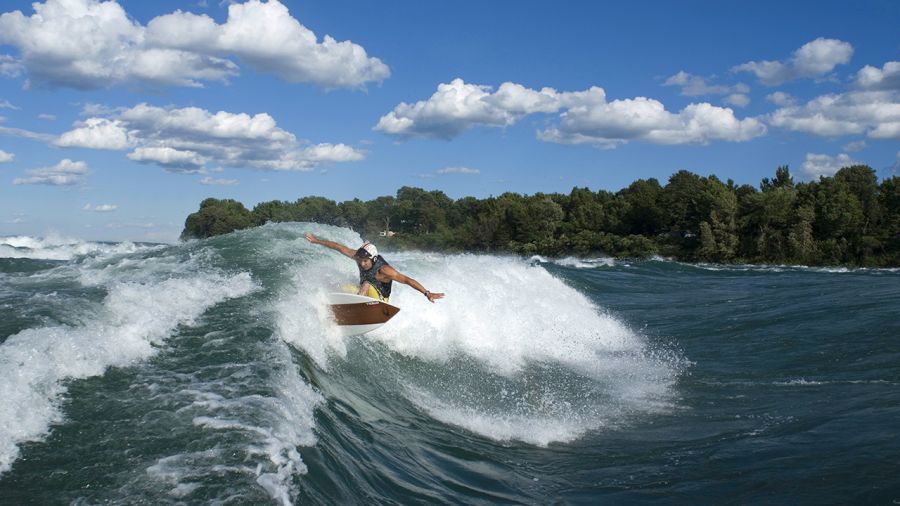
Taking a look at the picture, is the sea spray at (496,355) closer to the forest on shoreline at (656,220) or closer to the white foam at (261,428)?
the white foam at (261,428)

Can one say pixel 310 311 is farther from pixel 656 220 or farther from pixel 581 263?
pixel 656 220

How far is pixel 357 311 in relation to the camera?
11.2m

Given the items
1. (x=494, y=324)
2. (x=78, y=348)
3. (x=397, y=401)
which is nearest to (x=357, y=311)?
(x=397, y=401)

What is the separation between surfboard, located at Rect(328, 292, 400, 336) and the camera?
36.1 feet

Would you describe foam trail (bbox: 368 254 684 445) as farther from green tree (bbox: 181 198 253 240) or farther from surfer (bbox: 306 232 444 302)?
green tree (bbox: 181 198 253 240)

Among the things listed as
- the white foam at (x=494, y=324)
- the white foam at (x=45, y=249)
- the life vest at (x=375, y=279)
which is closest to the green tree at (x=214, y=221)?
the white foam at (x=45, y=249)

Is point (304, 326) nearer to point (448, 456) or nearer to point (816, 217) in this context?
point (448, 456)

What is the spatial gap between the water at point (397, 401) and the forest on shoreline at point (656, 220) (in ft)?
187

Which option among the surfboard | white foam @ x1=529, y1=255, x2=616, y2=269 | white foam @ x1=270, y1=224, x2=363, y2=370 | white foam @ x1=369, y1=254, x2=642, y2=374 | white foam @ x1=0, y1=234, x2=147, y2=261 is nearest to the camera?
white foam @ x1=270, y1=224, x2=363, y2=370

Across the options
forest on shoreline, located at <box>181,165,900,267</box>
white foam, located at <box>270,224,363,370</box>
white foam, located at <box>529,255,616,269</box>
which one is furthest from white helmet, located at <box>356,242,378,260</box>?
forest on shoreline, located at <box>181,165,900,267</box>

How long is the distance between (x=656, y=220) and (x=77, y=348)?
297 feet

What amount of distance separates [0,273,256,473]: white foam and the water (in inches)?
1.2

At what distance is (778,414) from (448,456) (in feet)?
15.7

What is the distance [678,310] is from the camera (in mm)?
21984
